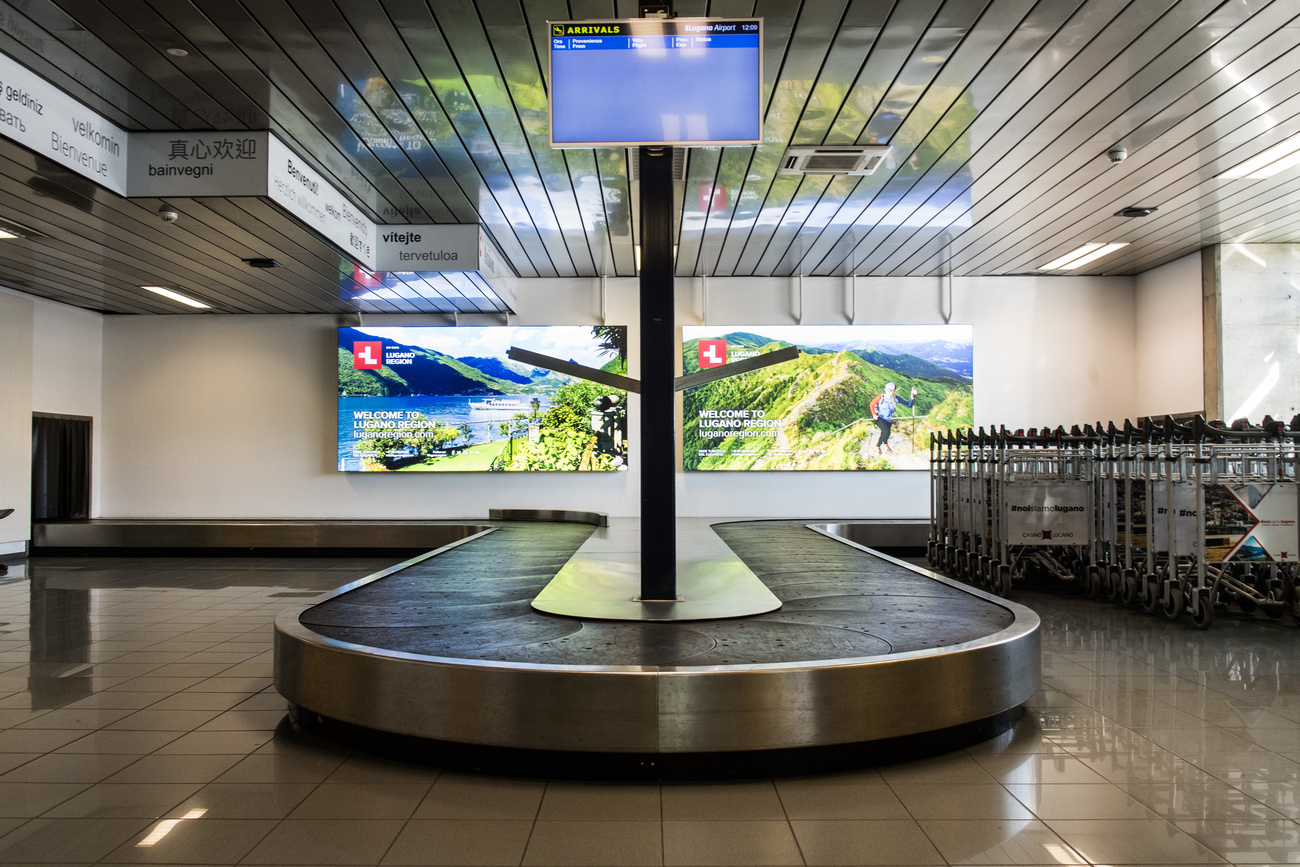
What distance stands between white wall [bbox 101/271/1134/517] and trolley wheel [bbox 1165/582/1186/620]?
566 centimetres

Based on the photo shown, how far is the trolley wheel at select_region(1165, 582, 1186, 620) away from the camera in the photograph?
21.1 ft

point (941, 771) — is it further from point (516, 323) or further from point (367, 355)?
point (367, 355)

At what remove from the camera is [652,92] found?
3.94 metres

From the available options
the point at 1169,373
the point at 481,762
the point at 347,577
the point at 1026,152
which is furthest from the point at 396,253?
the point at 1169,373

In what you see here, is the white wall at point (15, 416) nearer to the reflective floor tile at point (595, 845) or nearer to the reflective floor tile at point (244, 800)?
the reflective floor tile at point (244, 800)

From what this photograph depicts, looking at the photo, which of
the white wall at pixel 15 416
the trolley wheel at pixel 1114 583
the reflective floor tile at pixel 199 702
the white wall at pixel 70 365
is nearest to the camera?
the reflective floor tile at pixel 199 702

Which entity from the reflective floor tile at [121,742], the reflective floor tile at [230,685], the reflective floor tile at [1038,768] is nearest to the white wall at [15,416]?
the reflective floor tile at [230,685]

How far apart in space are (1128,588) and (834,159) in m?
4.38

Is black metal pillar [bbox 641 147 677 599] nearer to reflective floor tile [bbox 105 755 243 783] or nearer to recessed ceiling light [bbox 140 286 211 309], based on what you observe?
reflective floor tile [bbox 105 755 243 783]

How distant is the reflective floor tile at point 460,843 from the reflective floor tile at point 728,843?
0.46m

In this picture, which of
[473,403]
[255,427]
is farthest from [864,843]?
[255,427]

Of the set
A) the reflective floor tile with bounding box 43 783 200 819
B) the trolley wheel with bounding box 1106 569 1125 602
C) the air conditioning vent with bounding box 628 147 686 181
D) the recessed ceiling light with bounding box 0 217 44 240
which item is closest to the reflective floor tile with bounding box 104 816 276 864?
the reflective floor tile with bounding box 43 783 200 819

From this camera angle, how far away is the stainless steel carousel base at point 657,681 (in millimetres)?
3082

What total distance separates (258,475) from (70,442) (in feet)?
8.83
